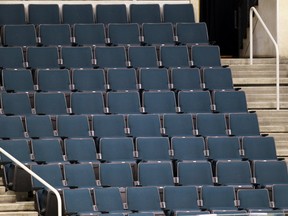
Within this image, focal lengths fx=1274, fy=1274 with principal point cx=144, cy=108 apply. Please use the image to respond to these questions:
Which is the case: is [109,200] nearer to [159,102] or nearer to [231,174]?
[231,174]

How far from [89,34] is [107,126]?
1.83 meters

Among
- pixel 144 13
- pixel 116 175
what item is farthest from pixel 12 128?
pixel 144 13

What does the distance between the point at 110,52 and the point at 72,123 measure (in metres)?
1.49

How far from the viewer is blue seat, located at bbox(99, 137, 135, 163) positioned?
12.9 meters

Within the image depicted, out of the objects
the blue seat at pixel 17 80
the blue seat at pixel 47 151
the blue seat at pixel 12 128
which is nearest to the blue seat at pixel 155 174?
the blue seat at pixel 47 151

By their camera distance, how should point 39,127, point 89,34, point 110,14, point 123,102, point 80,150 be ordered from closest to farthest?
point 80,150 → point 39,127 → point 123,102 → point 89,34 → point 110,14

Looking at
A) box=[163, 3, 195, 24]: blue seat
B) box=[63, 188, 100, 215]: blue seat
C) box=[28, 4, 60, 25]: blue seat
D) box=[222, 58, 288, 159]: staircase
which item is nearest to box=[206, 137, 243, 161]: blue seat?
box=[222, 58, 288, 159]: staircase

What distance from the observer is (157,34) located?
14945 millimetres

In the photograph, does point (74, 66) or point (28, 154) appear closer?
point (28, 154)

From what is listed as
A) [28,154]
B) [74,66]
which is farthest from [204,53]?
[28,154]

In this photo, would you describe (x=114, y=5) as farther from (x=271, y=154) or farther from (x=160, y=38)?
(x=271, y=154)

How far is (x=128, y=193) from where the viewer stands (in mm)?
12102

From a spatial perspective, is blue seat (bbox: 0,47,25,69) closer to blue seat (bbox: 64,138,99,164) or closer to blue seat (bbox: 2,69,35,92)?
blue seat (bbox: 2,69,35,92)

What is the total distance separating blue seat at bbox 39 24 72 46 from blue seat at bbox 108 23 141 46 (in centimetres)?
50
